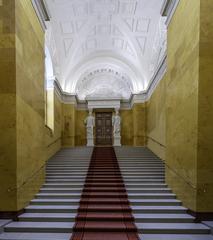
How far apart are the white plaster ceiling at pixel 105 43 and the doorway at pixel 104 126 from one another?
174 cm

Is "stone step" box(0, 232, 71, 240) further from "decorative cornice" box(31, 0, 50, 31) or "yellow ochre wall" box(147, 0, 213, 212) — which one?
"decorative cornice" box(31, 0, 50, 31)

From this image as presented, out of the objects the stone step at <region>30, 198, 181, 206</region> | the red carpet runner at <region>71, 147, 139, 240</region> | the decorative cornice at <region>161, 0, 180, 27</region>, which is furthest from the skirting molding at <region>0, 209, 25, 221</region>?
the decorative cornice at <region>161, 0, 180, 27</region>

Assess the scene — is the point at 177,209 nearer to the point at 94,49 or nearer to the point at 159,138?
the point at 159,138

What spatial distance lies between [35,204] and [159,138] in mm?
6473

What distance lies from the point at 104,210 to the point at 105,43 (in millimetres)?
11305

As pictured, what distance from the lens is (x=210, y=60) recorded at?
459 centimetres

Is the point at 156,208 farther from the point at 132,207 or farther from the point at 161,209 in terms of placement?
the point at 132,207

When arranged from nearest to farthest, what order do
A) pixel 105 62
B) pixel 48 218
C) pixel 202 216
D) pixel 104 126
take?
pixel 202 216 < pixel 48 218 < pixel 105 62 < pixel 104 126

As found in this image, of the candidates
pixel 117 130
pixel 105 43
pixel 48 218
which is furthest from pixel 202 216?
pixel 105 43

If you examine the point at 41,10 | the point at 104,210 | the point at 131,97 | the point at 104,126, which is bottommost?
the point at 104,210

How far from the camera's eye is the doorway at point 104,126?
55.7 ft

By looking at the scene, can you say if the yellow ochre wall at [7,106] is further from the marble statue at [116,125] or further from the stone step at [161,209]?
the marble statue at [116,125]

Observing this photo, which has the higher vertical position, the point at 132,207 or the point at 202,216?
the point at 202,216

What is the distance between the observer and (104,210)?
208 inches
